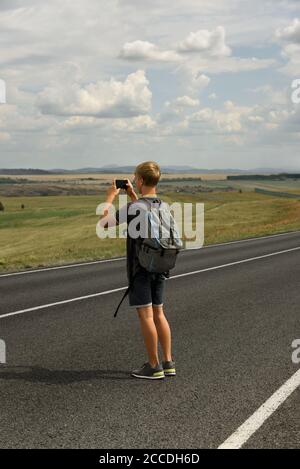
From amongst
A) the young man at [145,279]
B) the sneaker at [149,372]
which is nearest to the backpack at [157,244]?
the young man at [145,279]

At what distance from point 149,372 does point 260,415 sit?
4.40 feet

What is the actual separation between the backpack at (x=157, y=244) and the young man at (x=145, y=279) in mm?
112

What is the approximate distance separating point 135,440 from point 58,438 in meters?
0.55

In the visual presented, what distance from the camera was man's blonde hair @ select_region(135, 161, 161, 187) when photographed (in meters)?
5.48

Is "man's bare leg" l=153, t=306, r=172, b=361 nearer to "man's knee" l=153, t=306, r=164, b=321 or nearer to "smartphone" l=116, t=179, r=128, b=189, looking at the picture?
"man's knee" l=153, t=306, r=164, b=321

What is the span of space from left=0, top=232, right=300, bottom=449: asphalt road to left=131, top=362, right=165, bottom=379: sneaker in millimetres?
60

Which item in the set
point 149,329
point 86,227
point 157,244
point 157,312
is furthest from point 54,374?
point 86,227

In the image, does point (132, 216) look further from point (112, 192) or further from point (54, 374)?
point (54, 374)

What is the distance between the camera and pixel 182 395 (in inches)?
206

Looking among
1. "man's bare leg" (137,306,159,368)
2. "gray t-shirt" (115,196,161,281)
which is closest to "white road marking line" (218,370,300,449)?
"man's bare leg" (137,306,159,368)

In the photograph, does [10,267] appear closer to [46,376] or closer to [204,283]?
[204,283]

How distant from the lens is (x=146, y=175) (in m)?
5.49
